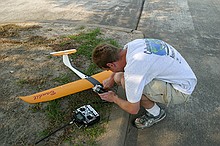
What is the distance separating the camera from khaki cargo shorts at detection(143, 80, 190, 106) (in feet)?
7.68

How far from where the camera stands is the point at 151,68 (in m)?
2.12

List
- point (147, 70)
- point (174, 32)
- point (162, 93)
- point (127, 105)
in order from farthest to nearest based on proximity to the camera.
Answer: point (174, 32), point (162, 93), point (127, 105), point (147, 70)

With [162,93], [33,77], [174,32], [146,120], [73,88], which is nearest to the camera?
[162,93]

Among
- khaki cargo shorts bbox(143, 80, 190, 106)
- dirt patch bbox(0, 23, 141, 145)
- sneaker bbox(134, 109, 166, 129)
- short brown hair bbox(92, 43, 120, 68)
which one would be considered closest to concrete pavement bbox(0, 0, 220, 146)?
sneaker bbox(134, 109, 166, 129)

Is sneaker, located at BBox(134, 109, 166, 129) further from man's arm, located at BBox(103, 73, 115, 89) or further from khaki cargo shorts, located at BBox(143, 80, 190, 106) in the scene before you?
man's arm, located at BBox(103, 73, 115, 89)

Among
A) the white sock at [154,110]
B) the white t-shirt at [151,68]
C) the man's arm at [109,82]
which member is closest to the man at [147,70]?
the white t-shirt at [151,68]

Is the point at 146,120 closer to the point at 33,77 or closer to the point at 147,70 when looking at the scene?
the point at 147,70

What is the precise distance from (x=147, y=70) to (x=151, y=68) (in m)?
0.05

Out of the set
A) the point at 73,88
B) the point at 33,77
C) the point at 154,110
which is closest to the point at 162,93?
the point at 154,110

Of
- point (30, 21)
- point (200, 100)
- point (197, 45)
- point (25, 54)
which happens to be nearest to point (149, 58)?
point (200, 100)

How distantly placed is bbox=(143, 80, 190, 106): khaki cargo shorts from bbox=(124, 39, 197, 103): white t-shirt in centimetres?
5

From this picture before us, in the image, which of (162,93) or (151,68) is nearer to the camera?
(151,68)

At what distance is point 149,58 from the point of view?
2092 mm

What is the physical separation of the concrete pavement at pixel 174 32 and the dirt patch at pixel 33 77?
20.2 inches
